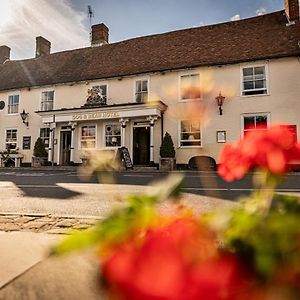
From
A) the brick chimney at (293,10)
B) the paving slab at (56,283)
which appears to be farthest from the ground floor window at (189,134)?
the paving slab at (56,283)

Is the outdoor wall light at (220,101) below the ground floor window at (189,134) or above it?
above

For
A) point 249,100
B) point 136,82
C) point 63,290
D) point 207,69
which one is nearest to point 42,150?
point 136,82

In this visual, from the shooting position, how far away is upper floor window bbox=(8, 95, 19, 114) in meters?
23.2

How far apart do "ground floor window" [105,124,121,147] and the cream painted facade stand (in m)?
0.29

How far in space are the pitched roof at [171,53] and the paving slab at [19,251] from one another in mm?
15960

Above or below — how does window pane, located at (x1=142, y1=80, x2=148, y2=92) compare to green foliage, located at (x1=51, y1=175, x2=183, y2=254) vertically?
above

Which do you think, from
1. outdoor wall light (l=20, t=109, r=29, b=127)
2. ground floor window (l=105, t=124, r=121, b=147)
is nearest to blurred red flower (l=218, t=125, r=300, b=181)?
ground floor window (l=105, t=124, r=121, b=147)

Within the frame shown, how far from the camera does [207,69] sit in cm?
1823

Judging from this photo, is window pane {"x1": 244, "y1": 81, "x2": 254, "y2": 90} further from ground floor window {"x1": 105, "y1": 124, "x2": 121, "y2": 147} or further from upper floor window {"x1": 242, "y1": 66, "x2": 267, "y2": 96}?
ground floor window {"x1": 105, "y1": 124, "x2": 121, "y2": 147}

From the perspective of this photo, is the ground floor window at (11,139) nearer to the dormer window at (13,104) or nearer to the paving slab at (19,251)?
the dormer window at (13,104)

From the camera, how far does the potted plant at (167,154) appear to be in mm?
16703

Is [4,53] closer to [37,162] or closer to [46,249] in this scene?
[37,162]

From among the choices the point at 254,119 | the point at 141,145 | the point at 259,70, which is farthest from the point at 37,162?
the point at 259,70

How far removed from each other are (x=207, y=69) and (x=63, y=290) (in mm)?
17346
